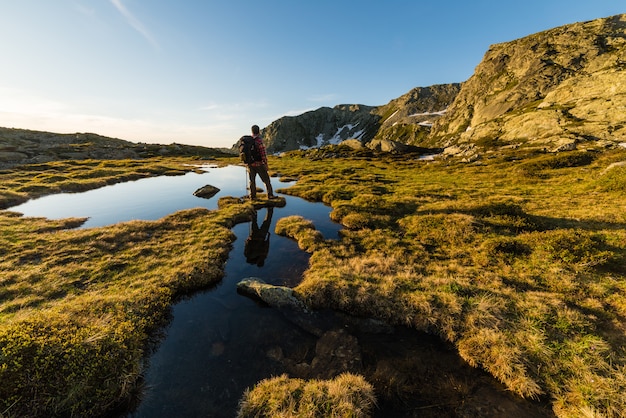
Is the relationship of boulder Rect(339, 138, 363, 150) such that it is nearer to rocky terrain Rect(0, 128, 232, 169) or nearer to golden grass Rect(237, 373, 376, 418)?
rocky terrain Rect(0, 128, 232, 169)

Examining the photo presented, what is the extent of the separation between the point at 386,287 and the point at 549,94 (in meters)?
172

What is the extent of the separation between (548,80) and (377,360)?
200395 millimetres

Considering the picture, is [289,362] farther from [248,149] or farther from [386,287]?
[248,149]

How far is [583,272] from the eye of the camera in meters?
11.0

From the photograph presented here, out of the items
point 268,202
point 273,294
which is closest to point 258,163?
point 268,202

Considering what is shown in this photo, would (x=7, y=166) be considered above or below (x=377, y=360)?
above

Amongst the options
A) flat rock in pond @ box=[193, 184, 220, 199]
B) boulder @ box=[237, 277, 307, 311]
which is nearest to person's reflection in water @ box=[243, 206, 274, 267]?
boulder @ box=[237, 277, 307, 311]

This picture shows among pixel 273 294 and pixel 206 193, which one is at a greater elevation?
pixel 206 193

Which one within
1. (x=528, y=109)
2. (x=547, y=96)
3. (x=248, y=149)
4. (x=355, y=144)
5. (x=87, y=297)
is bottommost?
(x=87, y=297)

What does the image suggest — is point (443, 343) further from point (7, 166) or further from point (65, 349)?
point (7, 166)

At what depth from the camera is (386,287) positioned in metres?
10.6

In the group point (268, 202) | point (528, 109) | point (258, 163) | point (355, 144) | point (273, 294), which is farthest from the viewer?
point (528, 109)

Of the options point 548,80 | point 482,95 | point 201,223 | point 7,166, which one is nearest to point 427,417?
point 201,223

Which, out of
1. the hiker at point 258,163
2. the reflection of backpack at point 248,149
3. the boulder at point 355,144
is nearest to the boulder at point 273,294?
the reflection of backpack at point 248,149
